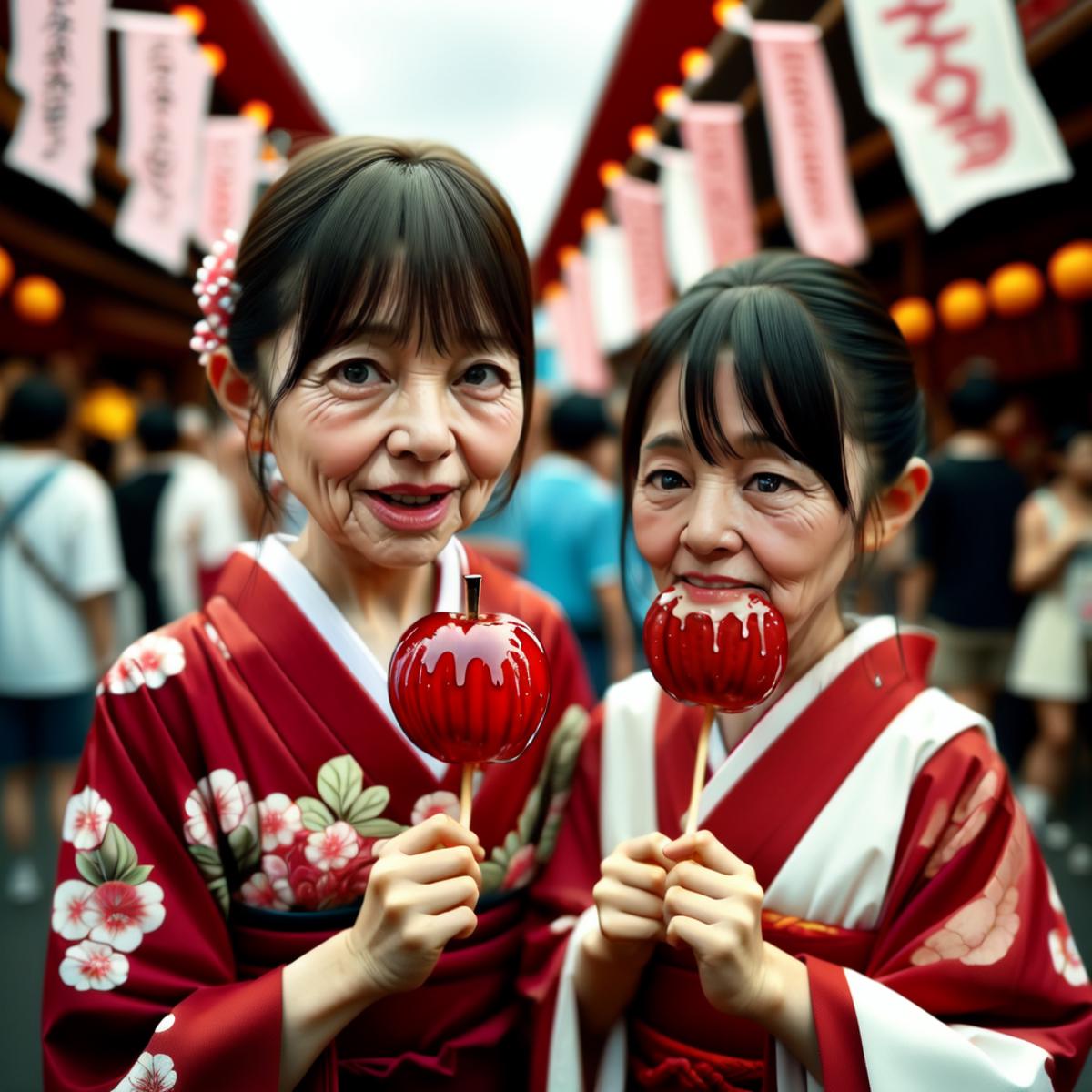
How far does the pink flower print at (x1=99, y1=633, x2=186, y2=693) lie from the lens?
1638mm

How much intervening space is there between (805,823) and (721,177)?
22.2 feet

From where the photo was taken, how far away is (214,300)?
171cm

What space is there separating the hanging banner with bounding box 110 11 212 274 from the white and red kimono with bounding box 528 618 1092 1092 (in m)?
4.97

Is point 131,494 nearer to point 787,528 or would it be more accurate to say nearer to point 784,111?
point 784,111

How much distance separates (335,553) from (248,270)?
49cm

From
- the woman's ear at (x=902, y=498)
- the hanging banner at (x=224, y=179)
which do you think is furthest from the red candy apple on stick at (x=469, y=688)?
the hanging banner at (x=224, y=179)

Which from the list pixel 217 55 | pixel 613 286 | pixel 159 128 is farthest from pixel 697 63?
pixel 159 128

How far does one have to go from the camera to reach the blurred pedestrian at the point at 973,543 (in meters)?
5.63

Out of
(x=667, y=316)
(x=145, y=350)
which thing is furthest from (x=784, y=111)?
(x=145, y=350)

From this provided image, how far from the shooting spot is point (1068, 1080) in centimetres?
160

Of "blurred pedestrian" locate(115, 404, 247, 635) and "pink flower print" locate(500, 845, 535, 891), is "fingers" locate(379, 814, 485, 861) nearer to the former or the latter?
"pink flower print" locate(500, 845, 535, 891)

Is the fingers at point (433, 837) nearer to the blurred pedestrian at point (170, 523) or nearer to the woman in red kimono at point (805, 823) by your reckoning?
the woman in red kimono at point (805, 823)

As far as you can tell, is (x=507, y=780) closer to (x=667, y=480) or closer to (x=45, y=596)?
(x=667, y=480)

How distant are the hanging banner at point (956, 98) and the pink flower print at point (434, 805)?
3.54 meters
